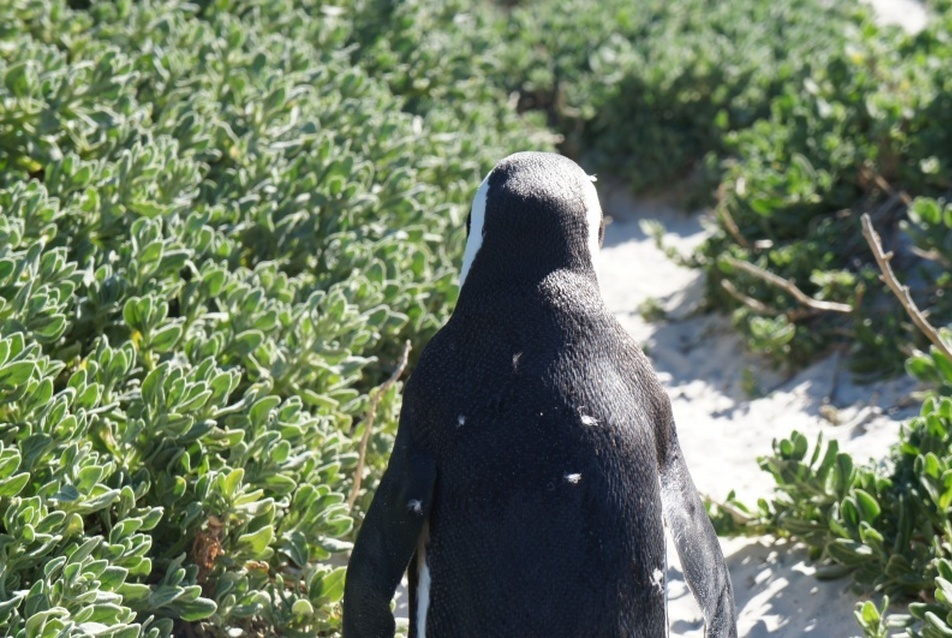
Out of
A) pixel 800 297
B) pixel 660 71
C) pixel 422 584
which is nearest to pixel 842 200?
pixel 800 297

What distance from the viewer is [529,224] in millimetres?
2285

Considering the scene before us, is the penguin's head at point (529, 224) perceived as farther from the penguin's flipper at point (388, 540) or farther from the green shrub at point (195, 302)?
the green shrub at point (195, 302)

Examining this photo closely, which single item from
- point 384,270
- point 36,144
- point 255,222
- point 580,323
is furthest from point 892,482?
point 36,144

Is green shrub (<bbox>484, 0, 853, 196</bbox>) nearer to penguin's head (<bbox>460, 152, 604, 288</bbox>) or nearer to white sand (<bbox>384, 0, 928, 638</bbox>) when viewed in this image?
white sand (<bbox>384, 0, 928, 638</bbox>)

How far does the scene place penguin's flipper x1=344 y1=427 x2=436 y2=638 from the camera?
2158 millimetres

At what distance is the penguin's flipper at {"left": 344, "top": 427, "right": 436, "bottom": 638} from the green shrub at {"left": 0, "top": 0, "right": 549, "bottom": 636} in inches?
16.1

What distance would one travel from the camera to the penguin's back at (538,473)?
2.03 metres

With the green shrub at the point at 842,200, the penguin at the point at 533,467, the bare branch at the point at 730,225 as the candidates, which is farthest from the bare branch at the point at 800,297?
the penguin at the point at 533,467

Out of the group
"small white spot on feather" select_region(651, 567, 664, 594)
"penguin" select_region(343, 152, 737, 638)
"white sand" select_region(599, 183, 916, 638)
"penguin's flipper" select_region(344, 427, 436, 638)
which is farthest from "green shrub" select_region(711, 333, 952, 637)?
"penguin's flipper" select_region(344, 427, 436, 638)

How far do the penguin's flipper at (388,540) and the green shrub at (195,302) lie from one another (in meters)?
0.41

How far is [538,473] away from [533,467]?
0.04 feet

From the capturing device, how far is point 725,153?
612 centimetres

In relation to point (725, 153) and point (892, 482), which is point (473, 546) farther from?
point (725, 153)

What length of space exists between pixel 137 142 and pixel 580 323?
180cm
